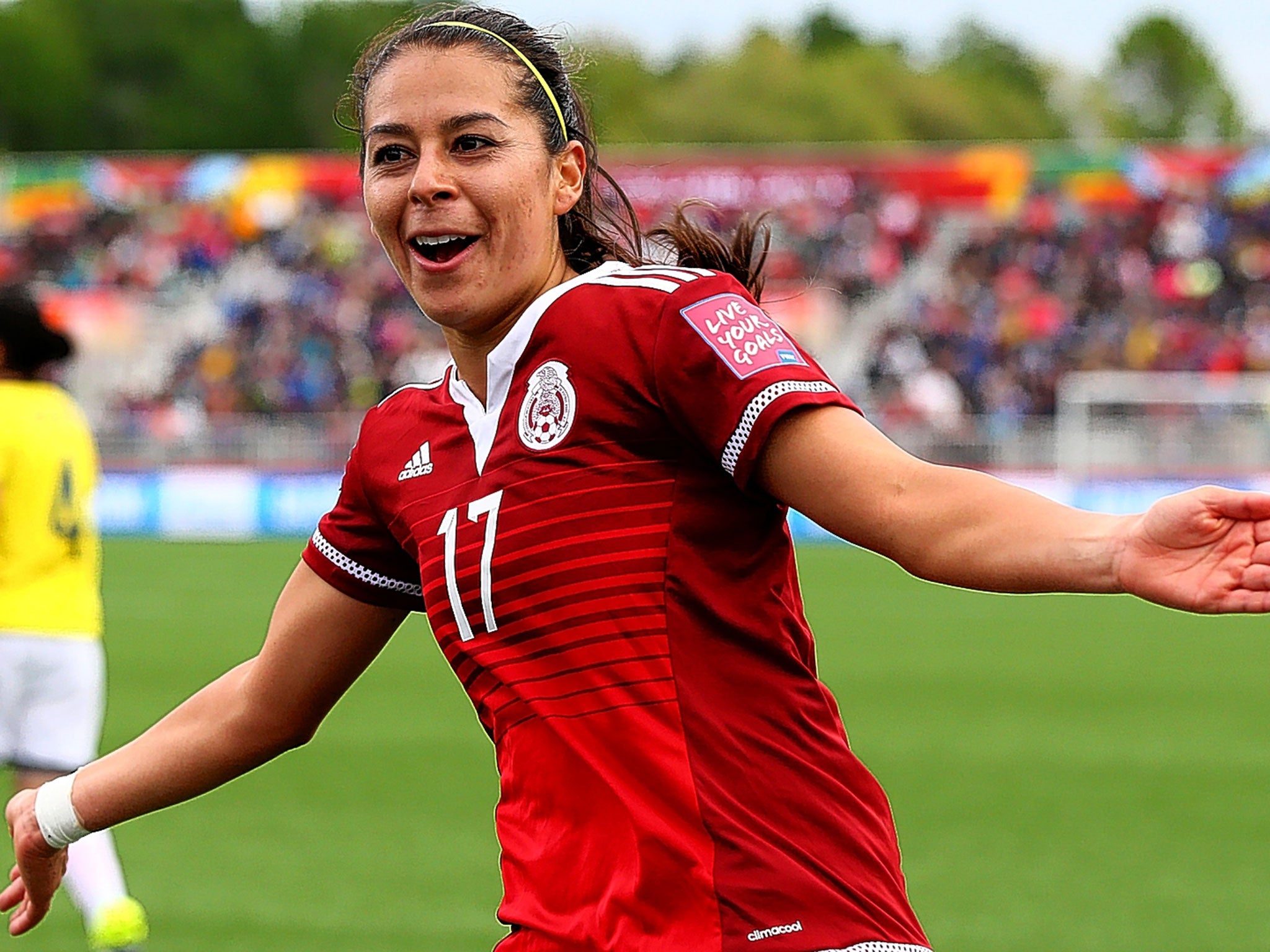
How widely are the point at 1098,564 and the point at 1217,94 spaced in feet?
335

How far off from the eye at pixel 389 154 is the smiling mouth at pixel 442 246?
11 centimetres

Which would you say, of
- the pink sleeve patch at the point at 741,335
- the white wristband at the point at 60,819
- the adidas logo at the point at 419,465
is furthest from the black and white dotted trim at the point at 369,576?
the pink sleeve patch at the point at 741,335

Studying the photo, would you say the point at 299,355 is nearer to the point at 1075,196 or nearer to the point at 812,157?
the point at 812,157

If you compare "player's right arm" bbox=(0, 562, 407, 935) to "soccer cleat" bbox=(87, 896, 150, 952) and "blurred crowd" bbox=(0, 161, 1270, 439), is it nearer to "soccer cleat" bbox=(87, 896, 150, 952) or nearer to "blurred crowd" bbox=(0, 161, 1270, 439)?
"soccer cleat" bbox=(87, 896, 150, 952)

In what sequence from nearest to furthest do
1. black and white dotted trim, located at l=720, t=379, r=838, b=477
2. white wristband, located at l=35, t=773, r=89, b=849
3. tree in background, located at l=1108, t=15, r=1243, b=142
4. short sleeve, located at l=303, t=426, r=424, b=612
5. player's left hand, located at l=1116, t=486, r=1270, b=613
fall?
player's left hand, located at l=1116, t=486, r=1270, b=613 → black and white dotted trim, located at l=720, t=379, r=838, b=477 → short sleeve, located at l=303, t=426, r=424, b=612 → white wristband, located at l=35, t=773, r=89, b=849 → tree in background, located at l=1108, t=15, r=1243, b=142

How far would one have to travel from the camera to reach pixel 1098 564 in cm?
192

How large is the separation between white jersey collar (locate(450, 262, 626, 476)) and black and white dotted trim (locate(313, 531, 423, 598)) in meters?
0.37

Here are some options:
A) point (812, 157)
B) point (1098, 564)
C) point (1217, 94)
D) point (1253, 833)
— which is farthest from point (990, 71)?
point (1098, 564)

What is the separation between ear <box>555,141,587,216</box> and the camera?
2609 mm

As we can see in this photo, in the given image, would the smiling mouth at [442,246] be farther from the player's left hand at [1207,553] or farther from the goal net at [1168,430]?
the goal net at [1168,430]

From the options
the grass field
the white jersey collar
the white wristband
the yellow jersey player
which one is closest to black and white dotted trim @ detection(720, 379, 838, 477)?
the white jersey collar

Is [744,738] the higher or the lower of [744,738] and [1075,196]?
the lower

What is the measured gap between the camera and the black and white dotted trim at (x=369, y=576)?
2.85m

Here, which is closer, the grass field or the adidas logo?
the adidas logo
